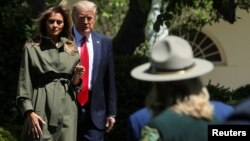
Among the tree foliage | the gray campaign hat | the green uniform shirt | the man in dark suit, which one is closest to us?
the green uniform shirt

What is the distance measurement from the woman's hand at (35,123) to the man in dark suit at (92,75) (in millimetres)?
498

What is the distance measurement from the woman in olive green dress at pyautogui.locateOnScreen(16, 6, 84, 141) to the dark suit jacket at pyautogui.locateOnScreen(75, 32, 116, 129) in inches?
10.2


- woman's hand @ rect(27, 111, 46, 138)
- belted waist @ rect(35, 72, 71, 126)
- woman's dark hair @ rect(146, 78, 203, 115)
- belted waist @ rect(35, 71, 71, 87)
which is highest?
woman's dark hair @ rect(146, 78, 203, 115)

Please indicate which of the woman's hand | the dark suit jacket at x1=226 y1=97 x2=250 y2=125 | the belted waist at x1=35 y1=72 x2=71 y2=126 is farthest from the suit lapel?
the dark suit jacket at x1=226 y1=97 x2=250 y2=125

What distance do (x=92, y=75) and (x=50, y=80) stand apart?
1.50 ft

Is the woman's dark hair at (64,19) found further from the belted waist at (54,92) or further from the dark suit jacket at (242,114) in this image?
the dark suit jacket at (242,114)

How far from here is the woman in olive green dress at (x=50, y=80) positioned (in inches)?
210

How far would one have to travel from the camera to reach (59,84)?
5410mm

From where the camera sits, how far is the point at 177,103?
2.75m

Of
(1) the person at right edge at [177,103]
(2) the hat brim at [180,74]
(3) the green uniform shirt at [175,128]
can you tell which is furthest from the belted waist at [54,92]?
(3) the green uniform shirt at [175,128]

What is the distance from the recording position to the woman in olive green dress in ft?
17.5

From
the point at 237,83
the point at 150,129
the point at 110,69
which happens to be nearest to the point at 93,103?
the point at 110,69

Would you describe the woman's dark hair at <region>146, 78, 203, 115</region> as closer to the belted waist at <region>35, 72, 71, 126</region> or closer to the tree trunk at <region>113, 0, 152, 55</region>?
the belted waist at <region>35, 72, 71, 126</region>

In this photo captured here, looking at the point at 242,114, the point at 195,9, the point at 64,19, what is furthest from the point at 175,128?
the point at 195,9
